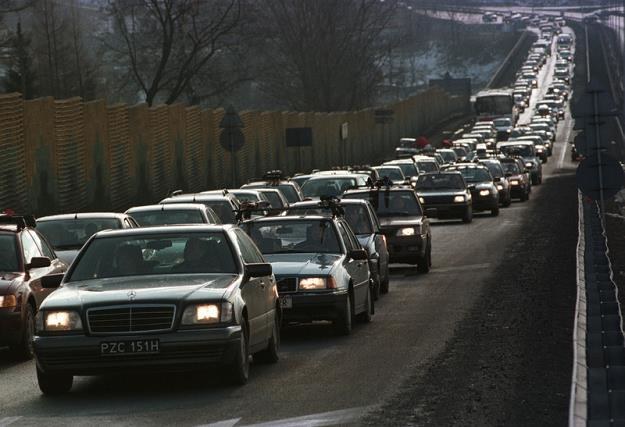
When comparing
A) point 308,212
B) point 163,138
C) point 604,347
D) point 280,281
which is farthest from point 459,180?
point 604,347

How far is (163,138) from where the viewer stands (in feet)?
181

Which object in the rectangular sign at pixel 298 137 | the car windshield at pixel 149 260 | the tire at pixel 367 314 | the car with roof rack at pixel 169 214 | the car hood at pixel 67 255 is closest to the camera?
the car windshield at pixel 149 260

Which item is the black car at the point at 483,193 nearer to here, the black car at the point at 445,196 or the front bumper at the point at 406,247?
→ the black car at the point at 445,196

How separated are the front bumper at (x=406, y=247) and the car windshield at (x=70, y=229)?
732cm

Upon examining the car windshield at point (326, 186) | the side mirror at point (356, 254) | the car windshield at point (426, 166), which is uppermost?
the side mirror at point (356, 254)

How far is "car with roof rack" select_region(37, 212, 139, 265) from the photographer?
2433 cm

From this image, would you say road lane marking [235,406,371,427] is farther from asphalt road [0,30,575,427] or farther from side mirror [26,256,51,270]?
side mirror [26,256,51,270]

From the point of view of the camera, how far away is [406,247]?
3133cm

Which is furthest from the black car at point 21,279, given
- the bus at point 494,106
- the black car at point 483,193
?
the bus at point 494,106

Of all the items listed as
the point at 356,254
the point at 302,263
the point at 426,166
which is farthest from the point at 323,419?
the point at 426,166

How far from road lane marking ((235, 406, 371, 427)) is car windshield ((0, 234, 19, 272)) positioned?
23.0ft

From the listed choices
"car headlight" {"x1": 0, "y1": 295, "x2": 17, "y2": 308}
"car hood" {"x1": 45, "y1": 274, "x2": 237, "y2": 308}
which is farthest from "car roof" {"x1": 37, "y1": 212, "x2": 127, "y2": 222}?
"car hood" {"x1": 45, "y1": 274, "x2": 237, "y2": 308}

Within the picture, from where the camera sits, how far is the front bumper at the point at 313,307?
19.5m

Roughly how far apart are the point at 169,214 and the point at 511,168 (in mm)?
42535
